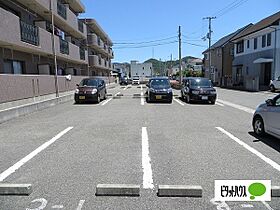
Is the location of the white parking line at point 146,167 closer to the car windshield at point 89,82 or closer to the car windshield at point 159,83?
the car windshield at point 159,83

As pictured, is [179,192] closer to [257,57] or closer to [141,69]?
[257,57]

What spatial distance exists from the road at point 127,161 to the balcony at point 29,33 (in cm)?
669

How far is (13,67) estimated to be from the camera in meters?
13.6

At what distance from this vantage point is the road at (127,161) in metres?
3.26

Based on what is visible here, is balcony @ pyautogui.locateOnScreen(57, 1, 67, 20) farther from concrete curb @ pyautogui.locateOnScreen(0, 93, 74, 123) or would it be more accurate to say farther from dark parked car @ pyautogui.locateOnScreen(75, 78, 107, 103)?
concrete curb @ pyautogui.locateOnScreen(0, 93, 74, 123)

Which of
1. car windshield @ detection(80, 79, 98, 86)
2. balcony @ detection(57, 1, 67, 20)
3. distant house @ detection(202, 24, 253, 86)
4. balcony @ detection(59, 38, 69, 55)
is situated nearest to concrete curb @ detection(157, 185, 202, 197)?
car windshield @ detection(80, 79, 98, 86)

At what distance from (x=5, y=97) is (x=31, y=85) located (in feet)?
8.65

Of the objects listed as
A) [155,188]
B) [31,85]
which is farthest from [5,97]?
[155,188]

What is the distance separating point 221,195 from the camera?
3336mm

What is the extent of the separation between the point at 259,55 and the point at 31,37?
83.3 ft

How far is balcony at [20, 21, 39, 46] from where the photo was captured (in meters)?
12.9

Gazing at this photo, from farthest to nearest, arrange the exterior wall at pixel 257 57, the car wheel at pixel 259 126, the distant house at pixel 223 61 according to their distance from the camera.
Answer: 1. the distant house at pixel 223 61
2. the exterior wall at pixel 257 57
3. the car wheel at pixel 259 126

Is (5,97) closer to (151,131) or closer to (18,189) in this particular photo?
(151,131)

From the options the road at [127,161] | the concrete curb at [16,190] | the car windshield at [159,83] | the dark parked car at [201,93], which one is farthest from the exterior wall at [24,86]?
the dark parked car at [201,93]
